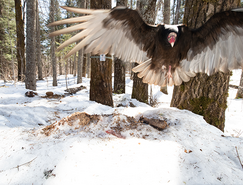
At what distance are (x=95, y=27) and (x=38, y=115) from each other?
1.88 meters

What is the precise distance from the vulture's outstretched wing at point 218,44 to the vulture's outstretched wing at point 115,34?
0.74m

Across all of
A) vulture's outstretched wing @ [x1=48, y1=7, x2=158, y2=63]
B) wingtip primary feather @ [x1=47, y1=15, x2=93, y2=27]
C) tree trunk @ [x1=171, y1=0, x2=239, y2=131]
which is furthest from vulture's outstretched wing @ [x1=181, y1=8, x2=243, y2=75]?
wingtip primary feather @ [x1=47, y1=15, x2=93, y2=27]

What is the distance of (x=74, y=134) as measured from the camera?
1438mm

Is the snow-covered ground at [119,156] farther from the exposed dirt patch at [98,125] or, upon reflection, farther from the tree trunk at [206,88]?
the tree trunk at [206,88]

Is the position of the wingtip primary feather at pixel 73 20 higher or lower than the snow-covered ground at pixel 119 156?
higher

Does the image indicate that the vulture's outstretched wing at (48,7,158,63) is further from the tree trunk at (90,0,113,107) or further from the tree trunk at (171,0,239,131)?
the tree trunk at (90,0,113,107)

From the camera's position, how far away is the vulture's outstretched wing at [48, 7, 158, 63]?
67.6 inches

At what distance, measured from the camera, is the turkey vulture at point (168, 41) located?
5.90 ft

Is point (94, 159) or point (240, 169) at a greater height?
point (94, 159)

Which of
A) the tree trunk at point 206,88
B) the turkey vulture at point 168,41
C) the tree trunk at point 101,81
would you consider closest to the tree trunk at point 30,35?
the tree trunk at point 101,81

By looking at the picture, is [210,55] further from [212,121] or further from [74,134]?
[74,134]

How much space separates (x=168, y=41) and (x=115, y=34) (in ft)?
2.72

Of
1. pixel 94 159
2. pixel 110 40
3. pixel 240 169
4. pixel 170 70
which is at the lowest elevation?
pixel 240 169

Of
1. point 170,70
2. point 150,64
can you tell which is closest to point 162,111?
point 170,70
